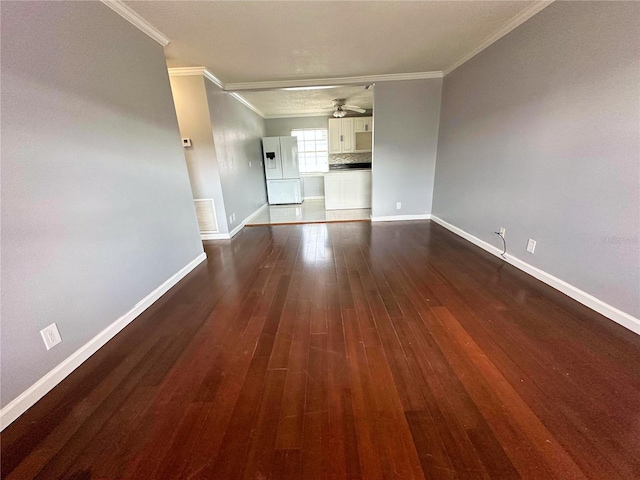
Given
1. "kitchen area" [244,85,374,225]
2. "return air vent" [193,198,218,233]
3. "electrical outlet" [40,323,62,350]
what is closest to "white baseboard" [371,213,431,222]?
"kitchen area" [244,85,374,225]

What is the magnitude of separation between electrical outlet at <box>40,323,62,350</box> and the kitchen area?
3.72 meters

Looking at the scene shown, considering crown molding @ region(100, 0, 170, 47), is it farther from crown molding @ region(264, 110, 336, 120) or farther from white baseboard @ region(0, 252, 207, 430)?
crown molding @ region(264, 110, 336, 120)

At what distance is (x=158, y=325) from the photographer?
2.02 m

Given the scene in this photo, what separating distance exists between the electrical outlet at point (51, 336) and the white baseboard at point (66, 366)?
14cm

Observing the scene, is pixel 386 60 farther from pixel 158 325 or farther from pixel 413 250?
pixel 158 325

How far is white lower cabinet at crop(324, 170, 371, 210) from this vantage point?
6.00 meters

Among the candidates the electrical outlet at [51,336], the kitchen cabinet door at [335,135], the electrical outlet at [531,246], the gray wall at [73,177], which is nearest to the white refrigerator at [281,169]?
the kitchen cabinet door at [335,135]

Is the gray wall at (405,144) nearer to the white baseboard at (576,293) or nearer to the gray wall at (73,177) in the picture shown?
the white baseboard at (576,293)

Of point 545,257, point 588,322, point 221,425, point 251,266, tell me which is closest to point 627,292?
point 588,322

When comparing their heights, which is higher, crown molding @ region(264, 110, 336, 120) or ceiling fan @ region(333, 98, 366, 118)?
crown molding @ region(264, 110, 336, 120)

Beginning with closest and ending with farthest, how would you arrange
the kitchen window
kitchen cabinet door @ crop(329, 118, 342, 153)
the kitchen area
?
the kitchen area, kitchen cabinet door @ crop(329, 118, 342, 153), the kitchen window

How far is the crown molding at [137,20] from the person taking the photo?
6.45 feet

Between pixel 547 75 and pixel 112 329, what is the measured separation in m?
3.99

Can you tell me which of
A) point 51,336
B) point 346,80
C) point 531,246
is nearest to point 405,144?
point 346,80
